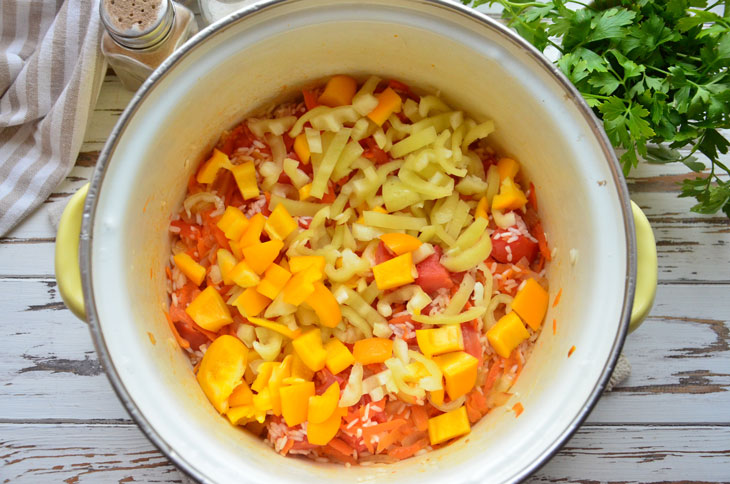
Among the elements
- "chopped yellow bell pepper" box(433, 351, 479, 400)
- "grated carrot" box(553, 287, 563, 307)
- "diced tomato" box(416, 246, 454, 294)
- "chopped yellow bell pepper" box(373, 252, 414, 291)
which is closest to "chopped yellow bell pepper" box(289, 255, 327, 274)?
"chopped yellow bell pepper" box(373, 252, 414, 291)

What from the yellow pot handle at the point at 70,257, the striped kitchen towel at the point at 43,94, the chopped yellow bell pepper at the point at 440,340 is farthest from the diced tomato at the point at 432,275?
the striped kitchen towel at the point at 43,94

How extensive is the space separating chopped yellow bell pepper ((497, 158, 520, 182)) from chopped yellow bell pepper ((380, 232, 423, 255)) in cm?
28

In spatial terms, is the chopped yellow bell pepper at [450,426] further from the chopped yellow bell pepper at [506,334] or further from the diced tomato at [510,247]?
the diced tomato at [510,247]

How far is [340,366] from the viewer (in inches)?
52.3

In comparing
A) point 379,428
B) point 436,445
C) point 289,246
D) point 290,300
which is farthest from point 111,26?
point 436,445

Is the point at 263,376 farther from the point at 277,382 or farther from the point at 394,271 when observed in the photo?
the point at 394,271

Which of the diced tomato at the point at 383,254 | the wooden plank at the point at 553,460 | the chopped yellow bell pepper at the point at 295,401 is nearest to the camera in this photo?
the chopped yellow bell pepper at the point at 295,401

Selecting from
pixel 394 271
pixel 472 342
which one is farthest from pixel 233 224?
pixel 472 342

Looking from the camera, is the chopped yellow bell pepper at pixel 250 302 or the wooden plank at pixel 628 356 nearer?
the chopped yellow bell pepper at pixel 250 302

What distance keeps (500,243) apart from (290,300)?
514 millimetres

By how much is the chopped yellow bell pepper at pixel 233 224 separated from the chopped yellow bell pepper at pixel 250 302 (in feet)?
0.44

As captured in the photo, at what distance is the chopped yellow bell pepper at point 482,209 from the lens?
55.7 inches

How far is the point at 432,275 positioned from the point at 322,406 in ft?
1.27

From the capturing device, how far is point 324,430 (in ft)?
4.25
